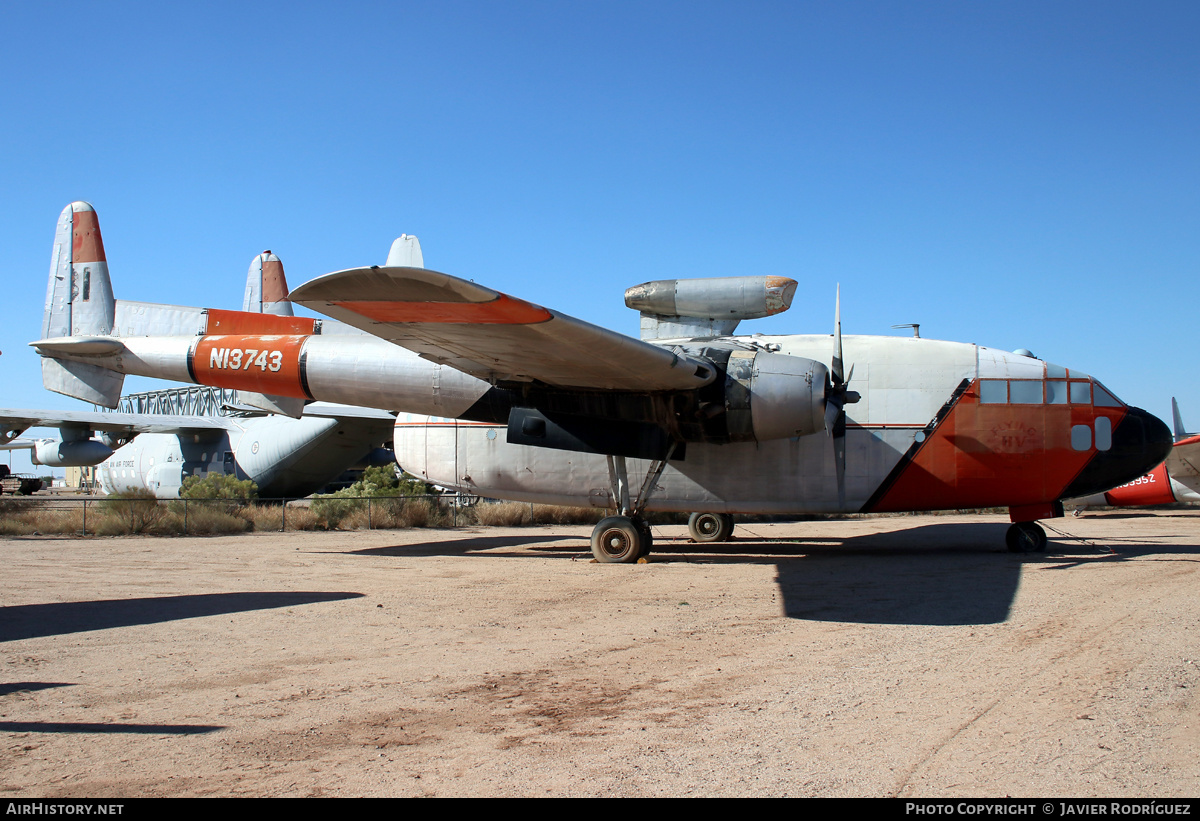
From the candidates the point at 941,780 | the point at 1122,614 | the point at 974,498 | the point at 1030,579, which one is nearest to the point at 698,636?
the point at 941,780

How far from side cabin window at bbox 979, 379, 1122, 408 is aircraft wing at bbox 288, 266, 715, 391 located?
16.5 feet

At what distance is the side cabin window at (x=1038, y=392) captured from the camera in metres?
12.8

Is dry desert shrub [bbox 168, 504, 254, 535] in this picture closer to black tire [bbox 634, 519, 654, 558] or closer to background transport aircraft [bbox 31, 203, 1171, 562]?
background transport aircraft [bbox 31, 203, 1171, 562]

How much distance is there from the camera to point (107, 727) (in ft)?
15.1

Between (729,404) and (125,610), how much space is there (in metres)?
8.08

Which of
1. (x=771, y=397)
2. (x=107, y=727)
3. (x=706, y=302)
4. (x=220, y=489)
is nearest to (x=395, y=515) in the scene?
(x=220, y=489)

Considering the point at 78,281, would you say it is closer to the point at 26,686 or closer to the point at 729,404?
the point at 26,686

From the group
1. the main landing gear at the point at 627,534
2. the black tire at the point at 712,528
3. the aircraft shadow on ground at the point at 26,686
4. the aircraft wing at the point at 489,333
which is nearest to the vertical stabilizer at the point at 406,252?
the aircraft wing at the point at 489,333

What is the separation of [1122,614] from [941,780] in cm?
551

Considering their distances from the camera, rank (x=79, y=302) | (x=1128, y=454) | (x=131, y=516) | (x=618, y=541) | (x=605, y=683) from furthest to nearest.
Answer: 1. (x=131, y=516)
2. (x=79, y=302)
3. (x=618, y=541)
4. (x=1128, y=454)
5. (x=605, y=683)

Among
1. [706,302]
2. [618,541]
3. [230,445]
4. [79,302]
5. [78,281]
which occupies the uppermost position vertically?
[78,281]

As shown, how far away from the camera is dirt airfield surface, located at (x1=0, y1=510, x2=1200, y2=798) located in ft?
12.7

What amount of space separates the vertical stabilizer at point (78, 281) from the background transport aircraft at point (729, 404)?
0.51 metres

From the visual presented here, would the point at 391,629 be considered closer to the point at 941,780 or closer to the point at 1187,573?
the point at 941,780
